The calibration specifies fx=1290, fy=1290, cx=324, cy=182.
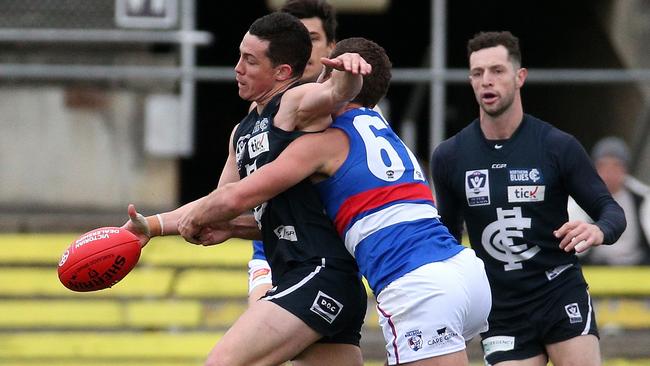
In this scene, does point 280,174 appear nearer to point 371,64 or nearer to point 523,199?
point 371,64

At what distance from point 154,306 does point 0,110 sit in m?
2.20

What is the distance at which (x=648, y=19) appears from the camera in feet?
39.3

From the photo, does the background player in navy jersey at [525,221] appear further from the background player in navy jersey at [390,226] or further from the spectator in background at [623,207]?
the spectator in background at [623,207]

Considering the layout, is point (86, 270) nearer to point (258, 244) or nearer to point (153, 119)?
point (258, 244)

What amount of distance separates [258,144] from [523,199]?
164 centimetres

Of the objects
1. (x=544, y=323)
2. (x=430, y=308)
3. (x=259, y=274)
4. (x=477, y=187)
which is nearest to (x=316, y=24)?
(x=477, y=187)

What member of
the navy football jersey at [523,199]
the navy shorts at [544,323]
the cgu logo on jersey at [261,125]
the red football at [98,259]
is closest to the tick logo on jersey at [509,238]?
A: the navy football jersey at [523,199]

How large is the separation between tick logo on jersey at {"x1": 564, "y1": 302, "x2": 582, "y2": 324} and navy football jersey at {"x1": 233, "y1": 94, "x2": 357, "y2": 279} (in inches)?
56.5

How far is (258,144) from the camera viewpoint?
5539 millimetres

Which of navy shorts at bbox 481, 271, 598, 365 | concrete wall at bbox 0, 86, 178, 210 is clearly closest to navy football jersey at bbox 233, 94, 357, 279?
navy shorts at bbox 481, 271, 598, 365

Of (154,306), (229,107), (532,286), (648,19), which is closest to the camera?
(532,286)

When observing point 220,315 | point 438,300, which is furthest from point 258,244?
point 220,315

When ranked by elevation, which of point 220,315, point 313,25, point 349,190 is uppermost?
point 313,25

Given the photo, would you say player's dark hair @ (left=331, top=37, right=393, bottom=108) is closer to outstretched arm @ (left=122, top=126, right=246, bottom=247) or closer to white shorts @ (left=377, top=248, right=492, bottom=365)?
outstretched arm @ (left=122, top=126, right=246, bottom=247)
